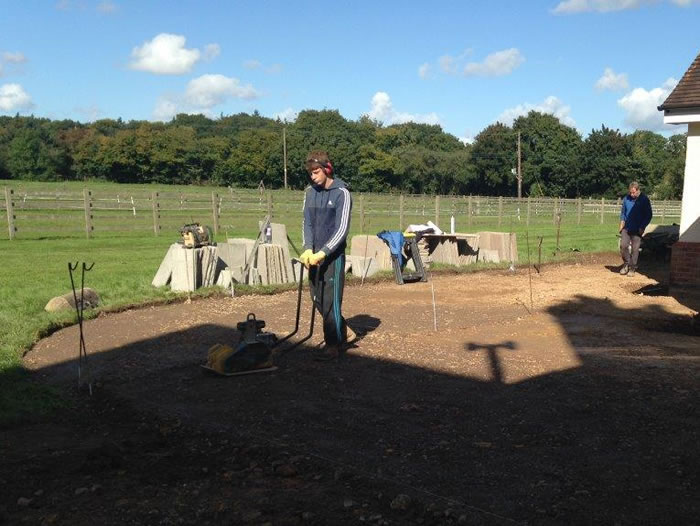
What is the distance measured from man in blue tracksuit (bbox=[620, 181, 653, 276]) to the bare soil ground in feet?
19.1

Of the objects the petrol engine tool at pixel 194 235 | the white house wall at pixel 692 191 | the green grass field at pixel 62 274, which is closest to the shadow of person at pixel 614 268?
the green grass field at pixel 62 274

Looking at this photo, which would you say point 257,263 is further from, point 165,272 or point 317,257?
point 317,257

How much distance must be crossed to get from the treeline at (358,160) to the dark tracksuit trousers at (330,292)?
74.3 m

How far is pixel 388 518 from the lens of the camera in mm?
3453

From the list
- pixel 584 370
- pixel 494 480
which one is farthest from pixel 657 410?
pixel 494 480

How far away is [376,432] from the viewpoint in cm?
483

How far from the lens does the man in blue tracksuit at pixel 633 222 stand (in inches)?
559

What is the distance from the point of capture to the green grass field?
6.23 m

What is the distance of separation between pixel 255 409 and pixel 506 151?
84.2 meters

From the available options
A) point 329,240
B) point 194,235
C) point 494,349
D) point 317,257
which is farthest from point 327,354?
point 194,235

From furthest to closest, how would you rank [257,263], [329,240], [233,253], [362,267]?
[362,267] < [233,253] < [257,263] < [329,240]

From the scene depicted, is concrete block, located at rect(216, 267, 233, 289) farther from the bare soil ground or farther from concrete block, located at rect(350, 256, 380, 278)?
concrete block, located at rect(350, 256, 380, 278)

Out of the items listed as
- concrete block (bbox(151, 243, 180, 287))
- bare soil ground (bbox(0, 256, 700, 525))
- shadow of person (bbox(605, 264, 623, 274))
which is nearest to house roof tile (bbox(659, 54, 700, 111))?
bare soil ground (bbox(0, 256, 700, 525))

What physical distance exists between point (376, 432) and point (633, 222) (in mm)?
11319
